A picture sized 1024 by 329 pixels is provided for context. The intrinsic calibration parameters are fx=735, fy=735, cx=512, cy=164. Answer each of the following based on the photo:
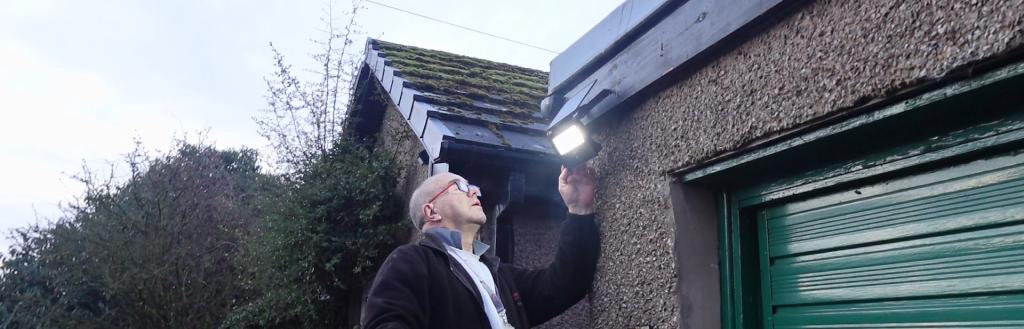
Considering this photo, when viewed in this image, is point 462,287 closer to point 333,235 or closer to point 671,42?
point 671,42

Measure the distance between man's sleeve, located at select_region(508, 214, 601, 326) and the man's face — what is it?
13.4 inches

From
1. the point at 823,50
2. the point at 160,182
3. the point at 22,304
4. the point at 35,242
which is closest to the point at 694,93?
the point at 823,50

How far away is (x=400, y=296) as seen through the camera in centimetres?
243

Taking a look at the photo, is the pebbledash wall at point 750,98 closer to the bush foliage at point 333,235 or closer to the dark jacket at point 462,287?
the dark jacket at point 462,287

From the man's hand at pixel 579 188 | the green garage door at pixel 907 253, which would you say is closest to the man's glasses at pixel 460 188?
the man's hand at pixel 579 188

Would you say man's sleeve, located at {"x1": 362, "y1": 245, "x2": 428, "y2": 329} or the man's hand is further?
the man's hand

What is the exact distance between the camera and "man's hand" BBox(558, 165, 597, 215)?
9.83ft

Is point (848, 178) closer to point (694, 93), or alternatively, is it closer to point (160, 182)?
point (694, 93)

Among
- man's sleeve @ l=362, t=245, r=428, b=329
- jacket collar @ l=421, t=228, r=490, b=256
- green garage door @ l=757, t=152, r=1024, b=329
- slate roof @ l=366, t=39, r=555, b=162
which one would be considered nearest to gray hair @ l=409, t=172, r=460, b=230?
jacket collar @ l=421, t=228, r=490, b=256

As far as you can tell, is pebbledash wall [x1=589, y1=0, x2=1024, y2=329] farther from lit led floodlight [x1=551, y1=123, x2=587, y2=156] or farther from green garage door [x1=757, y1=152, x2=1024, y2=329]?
green garage door [x1=757, y1=152, x2=1024, y2=329]

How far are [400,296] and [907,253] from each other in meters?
1.50

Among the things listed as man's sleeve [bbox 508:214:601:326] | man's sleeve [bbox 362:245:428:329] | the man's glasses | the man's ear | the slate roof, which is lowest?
man's sleeve [bbox 362:245:428:329]

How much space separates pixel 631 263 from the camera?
8.80ft

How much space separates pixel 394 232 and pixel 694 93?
13.2ft
